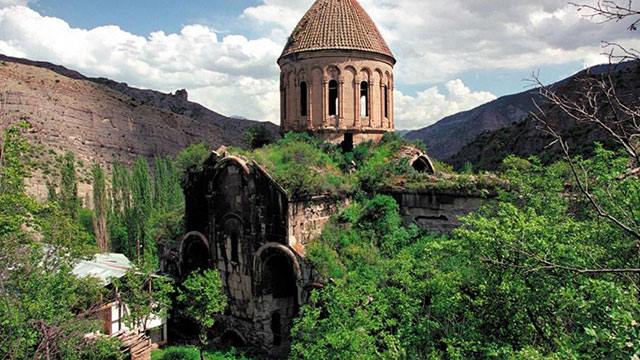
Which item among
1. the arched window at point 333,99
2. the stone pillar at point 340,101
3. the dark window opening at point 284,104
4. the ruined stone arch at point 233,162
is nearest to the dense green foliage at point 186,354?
the ruined stone arch at point 233,162

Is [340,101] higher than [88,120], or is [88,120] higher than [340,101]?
[88,120]

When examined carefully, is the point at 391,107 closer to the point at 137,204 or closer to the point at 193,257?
the point at 193,257

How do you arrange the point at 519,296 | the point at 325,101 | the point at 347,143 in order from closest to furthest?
the point at 519,296, the point at 325,101, the point at 347,143

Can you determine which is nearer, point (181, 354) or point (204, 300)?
point (204, 300)

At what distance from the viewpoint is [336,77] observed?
1525 cm

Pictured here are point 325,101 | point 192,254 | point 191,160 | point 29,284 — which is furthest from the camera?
point 325,101

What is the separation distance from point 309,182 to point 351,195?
181 cm

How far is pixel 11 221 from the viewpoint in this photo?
374 inches

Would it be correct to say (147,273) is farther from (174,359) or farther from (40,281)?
(40,281)

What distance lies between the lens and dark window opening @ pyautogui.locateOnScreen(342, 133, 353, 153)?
15578 mm

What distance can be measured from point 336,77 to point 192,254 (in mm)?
7434

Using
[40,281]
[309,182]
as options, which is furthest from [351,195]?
[40,281]

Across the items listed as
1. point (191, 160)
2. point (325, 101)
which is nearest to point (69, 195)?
point (191, 160)

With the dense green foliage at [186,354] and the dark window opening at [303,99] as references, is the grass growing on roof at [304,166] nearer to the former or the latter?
the dark window opening at [303,99]
